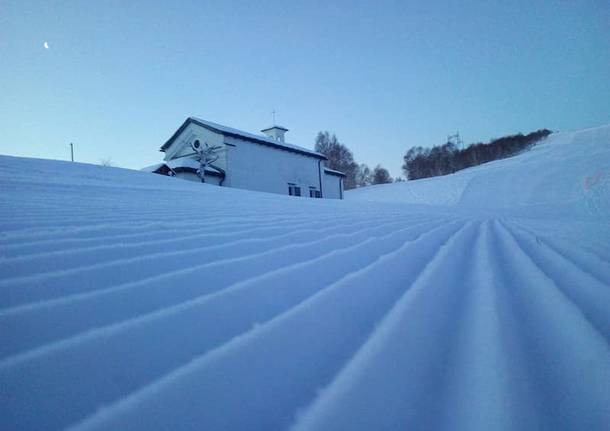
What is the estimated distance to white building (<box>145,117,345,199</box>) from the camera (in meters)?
15.5

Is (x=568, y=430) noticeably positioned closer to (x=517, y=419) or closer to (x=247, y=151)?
(x=517, y=419)

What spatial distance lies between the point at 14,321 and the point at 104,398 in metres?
0.40

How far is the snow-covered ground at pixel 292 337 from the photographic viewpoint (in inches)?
20.7

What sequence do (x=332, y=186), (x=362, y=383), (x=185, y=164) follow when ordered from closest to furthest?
1. (x=362, y=383)
2. (x=185, y=164)
3. (x=332, y=186)

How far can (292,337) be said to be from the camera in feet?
2.51

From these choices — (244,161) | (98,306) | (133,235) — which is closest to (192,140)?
(244,161)

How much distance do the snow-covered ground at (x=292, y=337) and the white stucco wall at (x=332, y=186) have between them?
20807 mm

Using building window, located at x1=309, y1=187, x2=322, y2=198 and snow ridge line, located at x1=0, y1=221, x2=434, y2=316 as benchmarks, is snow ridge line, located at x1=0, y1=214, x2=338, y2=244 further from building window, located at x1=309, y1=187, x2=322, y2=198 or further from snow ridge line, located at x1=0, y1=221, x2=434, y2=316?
building window, located at x1=309, y1=187, x2=322, y2=198

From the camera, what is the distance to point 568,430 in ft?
1.60

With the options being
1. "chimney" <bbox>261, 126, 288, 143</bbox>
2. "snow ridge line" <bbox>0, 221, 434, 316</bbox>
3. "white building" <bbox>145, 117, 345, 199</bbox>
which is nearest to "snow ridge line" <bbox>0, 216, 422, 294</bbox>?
"snow ridge line" <bbox>0, 221, 434, 316</bbox>

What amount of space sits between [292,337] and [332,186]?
2266 cm

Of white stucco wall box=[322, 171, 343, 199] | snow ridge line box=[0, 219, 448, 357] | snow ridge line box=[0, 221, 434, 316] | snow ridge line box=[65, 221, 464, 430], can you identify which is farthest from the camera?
white stucco wall box=[322, 171, 343, 199]

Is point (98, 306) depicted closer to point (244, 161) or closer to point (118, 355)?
point (118, 355)

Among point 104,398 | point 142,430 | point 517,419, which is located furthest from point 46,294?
point 517,419
